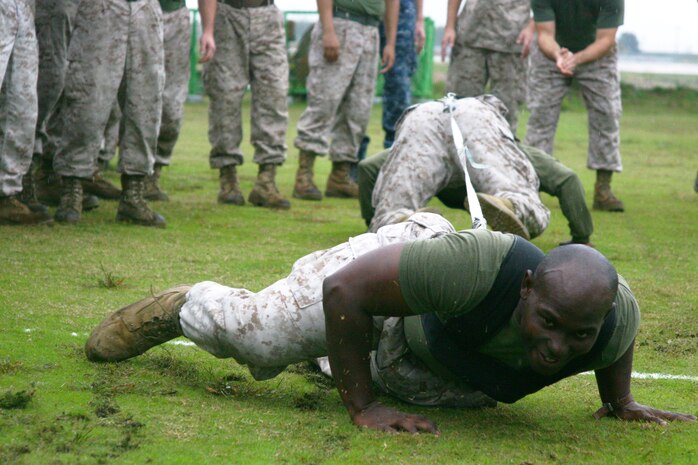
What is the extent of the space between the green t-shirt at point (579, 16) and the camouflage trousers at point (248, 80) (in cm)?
188

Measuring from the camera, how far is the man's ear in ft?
9.70

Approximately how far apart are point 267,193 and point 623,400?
15.2ft

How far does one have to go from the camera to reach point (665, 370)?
4059 mm

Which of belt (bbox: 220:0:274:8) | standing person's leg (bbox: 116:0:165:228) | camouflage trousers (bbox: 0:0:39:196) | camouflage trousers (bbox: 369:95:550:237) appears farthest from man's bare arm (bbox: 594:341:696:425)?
belt (bbox: 220:0:274:8)

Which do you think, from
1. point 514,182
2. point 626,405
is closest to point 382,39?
point 514,182

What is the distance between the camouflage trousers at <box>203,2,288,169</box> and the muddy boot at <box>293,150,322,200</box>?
560 mm

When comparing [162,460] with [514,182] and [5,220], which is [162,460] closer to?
[514,182]

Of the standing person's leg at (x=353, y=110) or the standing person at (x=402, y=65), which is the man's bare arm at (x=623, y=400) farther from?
the standing person at (x=402, y=65)

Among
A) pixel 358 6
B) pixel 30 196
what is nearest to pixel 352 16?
pixel 358 6

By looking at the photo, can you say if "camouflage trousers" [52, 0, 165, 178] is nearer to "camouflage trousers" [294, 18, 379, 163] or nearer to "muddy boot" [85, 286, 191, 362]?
"camouflage trousers" [294, 18, 379, 163]

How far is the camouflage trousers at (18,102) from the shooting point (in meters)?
5.66

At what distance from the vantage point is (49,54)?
6.71 metres

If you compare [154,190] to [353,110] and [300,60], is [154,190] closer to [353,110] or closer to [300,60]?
[353,110]

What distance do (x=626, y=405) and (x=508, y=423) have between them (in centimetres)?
37
